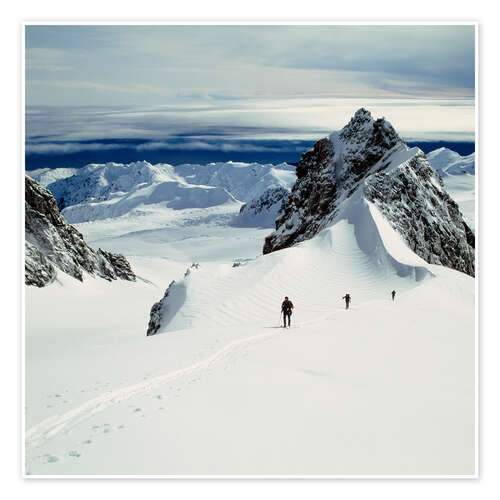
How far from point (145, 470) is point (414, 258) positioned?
94.0 feet

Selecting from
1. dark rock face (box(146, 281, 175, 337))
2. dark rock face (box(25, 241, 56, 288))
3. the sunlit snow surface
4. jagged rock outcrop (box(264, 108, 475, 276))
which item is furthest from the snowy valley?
jagged rock outcrop (box(264, 108, 475, 276))

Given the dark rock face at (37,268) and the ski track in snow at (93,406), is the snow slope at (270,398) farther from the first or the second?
the dark rock face at (37,268)

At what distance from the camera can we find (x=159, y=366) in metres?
11.1

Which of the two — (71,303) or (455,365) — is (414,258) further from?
(71,303)

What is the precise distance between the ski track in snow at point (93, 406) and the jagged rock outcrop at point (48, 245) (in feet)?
99.0

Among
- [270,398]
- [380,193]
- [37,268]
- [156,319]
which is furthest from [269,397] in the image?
[37,268]

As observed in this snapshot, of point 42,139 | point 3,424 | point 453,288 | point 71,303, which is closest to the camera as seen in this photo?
point 3,424

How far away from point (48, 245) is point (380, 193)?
102ft

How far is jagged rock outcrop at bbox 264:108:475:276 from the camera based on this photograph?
129 feet

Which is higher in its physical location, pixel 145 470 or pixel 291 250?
pixel 291 250

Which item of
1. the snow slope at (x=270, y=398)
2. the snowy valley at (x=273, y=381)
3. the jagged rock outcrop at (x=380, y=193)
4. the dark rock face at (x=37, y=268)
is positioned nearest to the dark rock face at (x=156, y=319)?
the snowy valley at (x=273, y=381)

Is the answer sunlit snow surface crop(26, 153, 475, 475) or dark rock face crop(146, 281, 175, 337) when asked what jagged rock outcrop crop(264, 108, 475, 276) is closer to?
sunlit snow surface crop(26, 153, 475, 475)

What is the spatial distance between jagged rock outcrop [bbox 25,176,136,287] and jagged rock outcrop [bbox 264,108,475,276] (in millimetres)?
20420
